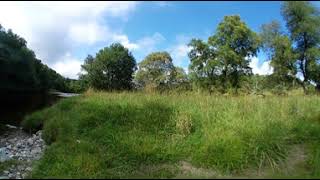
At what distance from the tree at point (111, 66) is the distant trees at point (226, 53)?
9.78 meters

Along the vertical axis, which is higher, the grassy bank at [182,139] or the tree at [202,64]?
the tree at [202,64]

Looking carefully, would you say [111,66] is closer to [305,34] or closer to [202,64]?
[202,64]

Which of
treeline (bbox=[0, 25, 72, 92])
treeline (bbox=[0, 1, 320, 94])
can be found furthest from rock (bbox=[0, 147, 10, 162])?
treeline (bbox=[0, 25, 72, 92])

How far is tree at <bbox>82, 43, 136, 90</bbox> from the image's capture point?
5889cm

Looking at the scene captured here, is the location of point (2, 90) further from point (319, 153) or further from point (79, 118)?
point (319, 153)

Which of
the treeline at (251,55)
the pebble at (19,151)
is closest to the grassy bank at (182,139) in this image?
the pebble at (19,151)

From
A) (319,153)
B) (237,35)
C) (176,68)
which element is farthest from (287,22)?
(319,153)

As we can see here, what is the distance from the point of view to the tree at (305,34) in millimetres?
48344

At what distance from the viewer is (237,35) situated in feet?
169

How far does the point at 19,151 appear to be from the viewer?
15234mm

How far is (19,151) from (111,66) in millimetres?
55547

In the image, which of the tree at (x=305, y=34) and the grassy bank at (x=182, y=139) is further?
the tree at (x=305, y=34)

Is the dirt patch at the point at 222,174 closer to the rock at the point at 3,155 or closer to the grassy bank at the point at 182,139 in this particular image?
→ the grassy bank at the point at 182,139

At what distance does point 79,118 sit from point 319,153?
7784 millimetres
